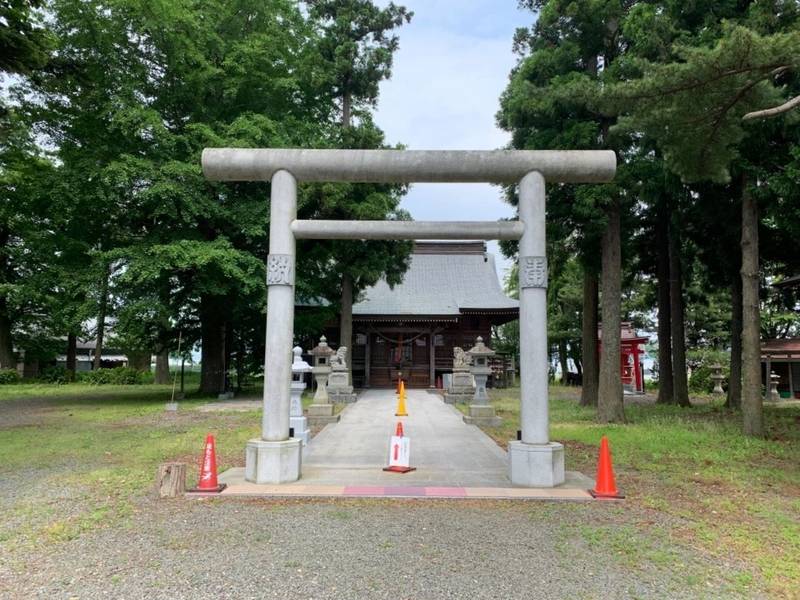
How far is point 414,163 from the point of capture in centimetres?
672

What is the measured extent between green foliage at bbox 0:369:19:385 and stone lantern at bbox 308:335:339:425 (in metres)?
20.9

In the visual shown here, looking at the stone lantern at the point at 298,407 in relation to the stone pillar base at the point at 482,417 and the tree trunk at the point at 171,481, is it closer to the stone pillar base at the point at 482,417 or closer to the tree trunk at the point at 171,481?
the tree trunk at the point at 171,481

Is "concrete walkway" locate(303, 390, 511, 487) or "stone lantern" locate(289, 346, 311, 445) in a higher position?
"stone lantern" locate(289, 346, 311, 445)

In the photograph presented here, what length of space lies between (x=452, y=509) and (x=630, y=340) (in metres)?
20.8

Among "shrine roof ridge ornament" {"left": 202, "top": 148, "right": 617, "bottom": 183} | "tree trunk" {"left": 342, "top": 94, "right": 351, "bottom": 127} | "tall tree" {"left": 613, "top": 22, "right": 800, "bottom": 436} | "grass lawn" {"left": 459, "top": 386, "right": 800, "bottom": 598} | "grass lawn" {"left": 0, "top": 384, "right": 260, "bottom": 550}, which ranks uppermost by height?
"tree trunk" {"left": 342, "top": 94, "right": 351, "bottom": 127}

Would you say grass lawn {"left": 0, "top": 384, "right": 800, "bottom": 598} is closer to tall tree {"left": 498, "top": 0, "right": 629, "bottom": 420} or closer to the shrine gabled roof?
tall tree {"left": 498, "top": 0, "right": 629, "bottom": 420}

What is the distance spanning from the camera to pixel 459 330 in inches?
1000

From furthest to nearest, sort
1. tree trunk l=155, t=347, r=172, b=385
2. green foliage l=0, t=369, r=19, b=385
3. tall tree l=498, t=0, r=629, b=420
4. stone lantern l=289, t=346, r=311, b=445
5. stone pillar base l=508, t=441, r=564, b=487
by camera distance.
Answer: tree trunk l=155, t=347, r=172, b=385 → green foliage l=0, t=369, r=19, b=385 → tall tree l=498, t=0, r=629, b=420 → stone lantern l=289, t=346, r=311, b=445 → stone pillar base l=508, t=441, r=564, b=487

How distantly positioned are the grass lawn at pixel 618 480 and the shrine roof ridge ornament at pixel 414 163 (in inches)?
157

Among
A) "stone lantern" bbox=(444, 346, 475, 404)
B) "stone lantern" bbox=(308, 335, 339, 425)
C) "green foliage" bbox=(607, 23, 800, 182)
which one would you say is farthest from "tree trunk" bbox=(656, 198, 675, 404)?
"stone lantern" bbox=(308, 335, 339, 425)

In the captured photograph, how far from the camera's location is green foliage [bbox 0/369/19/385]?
2684 cm

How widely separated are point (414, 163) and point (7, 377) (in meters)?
29.0

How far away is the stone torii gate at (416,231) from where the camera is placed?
645 cm

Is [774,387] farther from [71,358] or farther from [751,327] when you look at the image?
[71,358]
